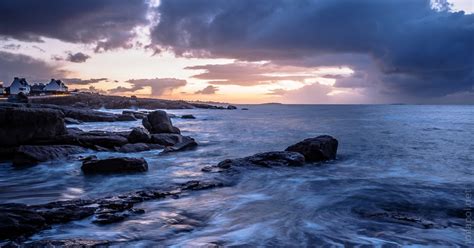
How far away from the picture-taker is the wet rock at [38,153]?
1695 centimetres

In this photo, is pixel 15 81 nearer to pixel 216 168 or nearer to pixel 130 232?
pixel 216 168

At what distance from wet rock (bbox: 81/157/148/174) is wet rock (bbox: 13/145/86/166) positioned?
3.73 metres

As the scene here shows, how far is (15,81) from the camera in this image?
9788 cm

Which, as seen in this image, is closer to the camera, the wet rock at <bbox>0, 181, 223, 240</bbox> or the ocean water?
the wet rock at <bbox>0, 181, 223, 240</bbox>

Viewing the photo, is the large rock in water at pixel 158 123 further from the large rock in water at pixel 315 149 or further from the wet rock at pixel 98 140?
the large rock in water at pixel 315 149

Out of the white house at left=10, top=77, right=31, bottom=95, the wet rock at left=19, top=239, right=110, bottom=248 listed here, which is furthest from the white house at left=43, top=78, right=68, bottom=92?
the wet rock at left=19, top=239, right=110, bottom=248

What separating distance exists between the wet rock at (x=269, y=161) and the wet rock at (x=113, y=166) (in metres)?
3.86


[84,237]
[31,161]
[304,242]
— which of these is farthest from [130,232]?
[31,161]

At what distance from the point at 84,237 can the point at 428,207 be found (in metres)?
9.92

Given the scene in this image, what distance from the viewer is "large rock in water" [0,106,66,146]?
18.0 metres

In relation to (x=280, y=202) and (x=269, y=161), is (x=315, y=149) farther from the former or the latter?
(x=280, y=202)

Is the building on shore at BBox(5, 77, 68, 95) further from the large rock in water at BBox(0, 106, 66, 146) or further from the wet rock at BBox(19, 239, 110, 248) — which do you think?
the wet rock at BBox(19, 239, 110, 248)

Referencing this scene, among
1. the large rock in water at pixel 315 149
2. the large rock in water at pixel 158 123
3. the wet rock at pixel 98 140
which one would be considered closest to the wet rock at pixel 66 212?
the large rock in water at pixel 315 149

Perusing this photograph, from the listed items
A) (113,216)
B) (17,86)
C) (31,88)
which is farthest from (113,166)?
(31,88)
